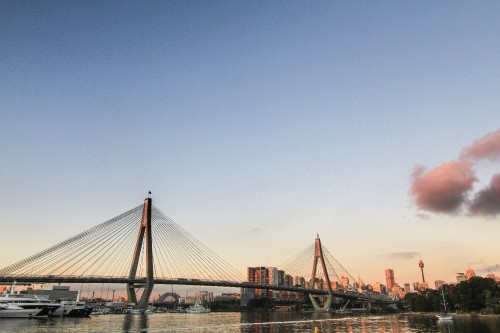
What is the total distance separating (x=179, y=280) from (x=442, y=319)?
70777mm

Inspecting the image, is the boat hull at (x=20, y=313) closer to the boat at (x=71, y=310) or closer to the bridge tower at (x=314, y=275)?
the boat at (x=71, y=310)

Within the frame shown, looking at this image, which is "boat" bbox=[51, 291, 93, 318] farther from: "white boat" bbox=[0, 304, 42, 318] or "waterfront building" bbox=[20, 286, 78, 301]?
"waterfront building" bbox=[20, 286, 78, 301]

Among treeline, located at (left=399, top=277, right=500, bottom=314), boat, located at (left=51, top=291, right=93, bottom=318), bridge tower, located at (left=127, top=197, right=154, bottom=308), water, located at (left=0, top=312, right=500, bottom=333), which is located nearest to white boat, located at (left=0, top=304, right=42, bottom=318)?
water, located at (left=0, top=312, right=500, bottom=333)

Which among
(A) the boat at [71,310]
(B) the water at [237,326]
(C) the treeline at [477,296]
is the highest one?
(C) the treeline at [477,296]

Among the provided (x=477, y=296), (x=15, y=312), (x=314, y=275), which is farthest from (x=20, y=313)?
(x=477, y=296)

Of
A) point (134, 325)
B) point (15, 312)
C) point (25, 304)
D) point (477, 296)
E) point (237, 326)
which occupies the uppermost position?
point (477, 296)

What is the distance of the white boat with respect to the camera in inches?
3164

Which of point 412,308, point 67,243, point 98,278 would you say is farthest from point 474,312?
point 67,243

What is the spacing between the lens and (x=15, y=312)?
82.1m

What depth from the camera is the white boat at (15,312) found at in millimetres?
80375

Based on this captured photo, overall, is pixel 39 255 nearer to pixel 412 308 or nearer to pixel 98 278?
pixel 98 278

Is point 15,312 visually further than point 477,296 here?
No

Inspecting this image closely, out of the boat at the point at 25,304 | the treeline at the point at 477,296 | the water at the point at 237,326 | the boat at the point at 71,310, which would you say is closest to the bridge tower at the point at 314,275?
the treeline at the point at 477,296

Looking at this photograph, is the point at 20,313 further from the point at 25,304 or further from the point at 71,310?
the point at 71,310
